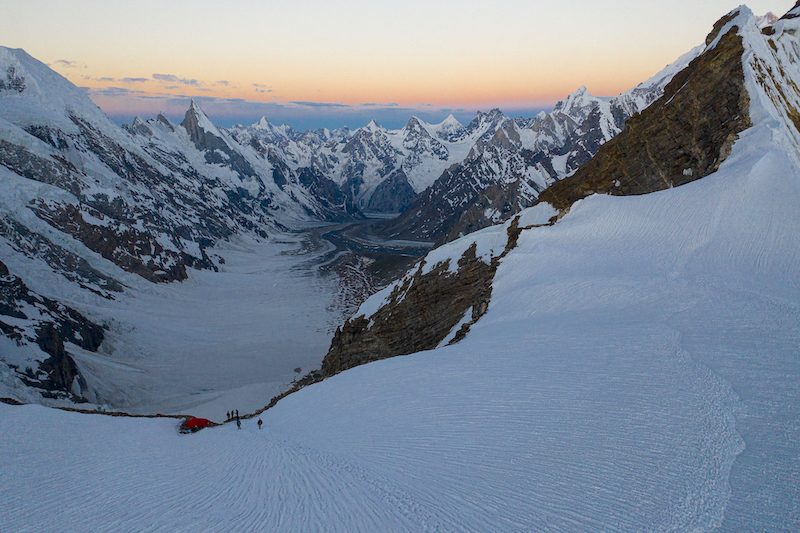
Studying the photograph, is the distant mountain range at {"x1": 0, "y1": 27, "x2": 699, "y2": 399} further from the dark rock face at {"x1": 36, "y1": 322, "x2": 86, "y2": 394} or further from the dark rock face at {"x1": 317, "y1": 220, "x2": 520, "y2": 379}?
the dark rock face at {"x1": 317, "y1": 220, "x2": 520, "y2": 379}

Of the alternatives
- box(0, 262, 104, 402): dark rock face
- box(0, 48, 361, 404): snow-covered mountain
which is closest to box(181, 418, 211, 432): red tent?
box(0, 262, 104, 402): dark rock face

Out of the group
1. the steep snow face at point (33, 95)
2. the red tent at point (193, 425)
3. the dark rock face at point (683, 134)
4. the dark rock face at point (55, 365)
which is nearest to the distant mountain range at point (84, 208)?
the dark rock face at point (55, 365)

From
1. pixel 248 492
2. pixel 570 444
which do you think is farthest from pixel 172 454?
pixel 570 444

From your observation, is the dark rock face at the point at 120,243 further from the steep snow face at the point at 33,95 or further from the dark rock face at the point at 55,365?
the steep snow face at the point at 33,95

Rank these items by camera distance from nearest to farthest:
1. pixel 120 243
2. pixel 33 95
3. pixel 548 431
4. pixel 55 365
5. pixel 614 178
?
pixel 548 431, pixel 614 178, pixel 55 365, pixel 120 243, pixel 33 95

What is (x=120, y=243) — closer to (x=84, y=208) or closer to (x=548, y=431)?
(x=84, y=208)

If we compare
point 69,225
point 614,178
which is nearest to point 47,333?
point 69,225

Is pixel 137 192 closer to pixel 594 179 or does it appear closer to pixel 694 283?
pixel 594 179
